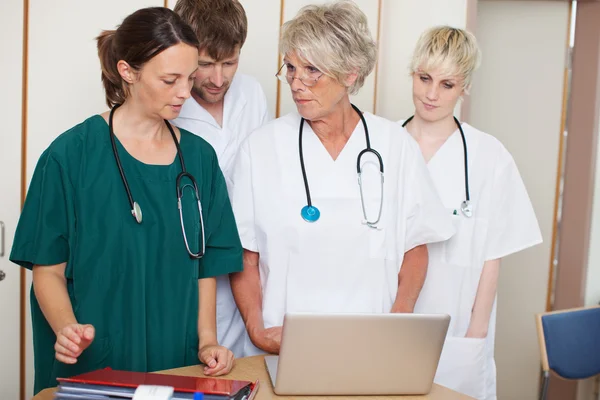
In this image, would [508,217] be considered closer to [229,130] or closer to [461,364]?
[461,364]

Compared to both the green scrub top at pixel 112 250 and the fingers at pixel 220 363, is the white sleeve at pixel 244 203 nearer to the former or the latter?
the green scrub top at pixel 112 250

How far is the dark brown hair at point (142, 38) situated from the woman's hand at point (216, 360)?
2.29ft

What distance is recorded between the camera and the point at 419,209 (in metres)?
2.11

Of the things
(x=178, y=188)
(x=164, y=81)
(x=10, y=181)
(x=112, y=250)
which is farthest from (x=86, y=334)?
(x=10, y=181)

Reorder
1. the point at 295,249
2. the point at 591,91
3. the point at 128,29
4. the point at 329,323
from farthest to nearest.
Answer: the point at 591,91, the point at 295,249, the point at 128,29, the point at 329,323

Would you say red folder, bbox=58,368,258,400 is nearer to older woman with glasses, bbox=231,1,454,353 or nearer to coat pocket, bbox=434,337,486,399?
older woman with glasses, bbox=231,1,454,353

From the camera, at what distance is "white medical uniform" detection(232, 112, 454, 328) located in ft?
6.46

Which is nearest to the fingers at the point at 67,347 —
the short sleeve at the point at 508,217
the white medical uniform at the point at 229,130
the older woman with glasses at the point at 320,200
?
the older woman with glasses at the point at 320,200

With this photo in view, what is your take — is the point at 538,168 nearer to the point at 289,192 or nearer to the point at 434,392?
the point at 289,192

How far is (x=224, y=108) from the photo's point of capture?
234 centimetres

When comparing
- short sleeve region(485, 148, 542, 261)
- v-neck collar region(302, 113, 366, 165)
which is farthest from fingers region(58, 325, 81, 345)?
short sleeve region(485, 148, 542, 261)

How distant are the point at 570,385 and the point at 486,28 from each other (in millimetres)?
1909

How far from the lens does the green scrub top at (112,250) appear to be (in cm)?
166

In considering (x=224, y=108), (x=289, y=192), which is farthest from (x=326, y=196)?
(x=224, y=108)
